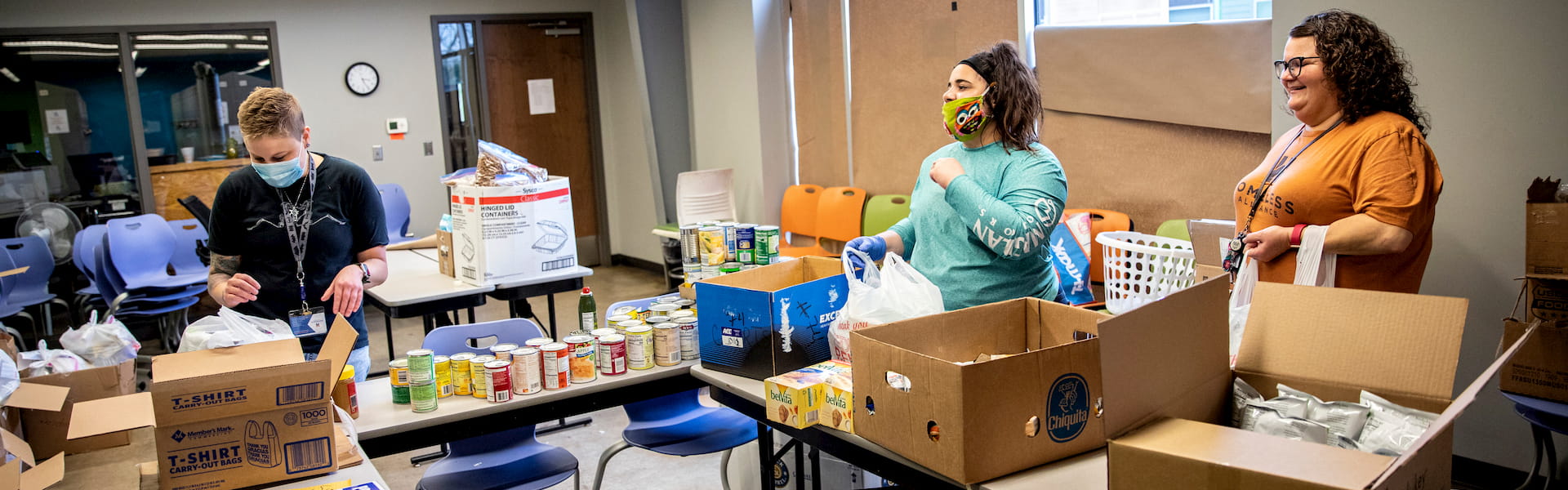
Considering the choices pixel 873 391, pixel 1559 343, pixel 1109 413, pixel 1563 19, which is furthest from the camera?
pixel 1563 19

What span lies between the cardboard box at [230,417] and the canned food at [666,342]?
828mm

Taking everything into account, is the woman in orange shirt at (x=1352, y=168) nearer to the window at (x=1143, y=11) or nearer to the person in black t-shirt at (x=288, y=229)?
the window at (x=1143, y=11)

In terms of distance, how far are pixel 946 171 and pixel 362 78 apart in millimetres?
6387

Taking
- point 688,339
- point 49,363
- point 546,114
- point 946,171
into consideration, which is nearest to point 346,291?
point 688,339

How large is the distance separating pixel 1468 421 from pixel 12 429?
4.27m

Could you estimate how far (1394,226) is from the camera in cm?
200

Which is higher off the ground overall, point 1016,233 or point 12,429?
point 1016,233

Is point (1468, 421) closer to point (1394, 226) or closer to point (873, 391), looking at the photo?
point (1394, 226)

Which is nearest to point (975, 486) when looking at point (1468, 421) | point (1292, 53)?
point (1292, 53)

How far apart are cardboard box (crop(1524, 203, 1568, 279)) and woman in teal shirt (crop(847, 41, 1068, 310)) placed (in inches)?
52.4

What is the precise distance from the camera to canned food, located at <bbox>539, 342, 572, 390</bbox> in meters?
2.29

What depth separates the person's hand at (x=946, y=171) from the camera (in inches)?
83.0

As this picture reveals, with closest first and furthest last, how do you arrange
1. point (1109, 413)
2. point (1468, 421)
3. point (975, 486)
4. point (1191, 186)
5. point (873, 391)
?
point (1109, 413) → point (975, 486) → point (873, 391) → point (1468, 421) → point (1191, 186)

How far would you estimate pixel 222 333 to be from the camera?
2008mm
